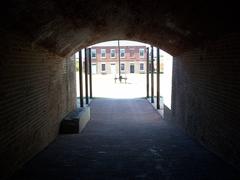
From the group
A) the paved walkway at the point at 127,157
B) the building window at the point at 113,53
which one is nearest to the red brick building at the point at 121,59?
the building window at the point at 113,53

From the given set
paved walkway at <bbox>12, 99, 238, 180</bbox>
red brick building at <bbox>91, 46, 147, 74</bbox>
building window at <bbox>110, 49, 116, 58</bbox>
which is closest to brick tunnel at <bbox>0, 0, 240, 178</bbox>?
paved walkway at <bbox>12, 99, 238, 180</bbox>

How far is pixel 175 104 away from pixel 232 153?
5648mm

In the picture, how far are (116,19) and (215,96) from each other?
9.69 feet

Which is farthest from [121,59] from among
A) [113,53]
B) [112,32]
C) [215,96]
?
[215,96]

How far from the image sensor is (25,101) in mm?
6367

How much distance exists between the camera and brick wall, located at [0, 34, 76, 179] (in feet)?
17.3

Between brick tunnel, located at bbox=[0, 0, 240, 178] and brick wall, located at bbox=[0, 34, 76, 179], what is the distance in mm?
18

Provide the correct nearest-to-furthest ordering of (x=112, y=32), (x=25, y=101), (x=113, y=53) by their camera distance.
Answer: (x=25, y=101) → (x=112, y=32) → (x=113, y=53)

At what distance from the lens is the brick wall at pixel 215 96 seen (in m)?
5.71

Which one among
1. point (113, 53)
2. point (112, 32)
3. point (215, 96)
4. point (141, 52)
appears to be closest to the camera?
point (215, 96)

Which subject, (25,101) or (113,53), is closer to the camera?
(25,101)

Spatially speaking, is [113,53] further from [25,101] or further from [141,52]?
[25,101]

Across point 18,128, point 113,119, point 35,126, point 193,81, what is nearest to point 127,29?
point 193,81

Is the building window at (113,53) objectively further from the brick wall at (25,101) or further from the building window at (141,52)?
the brick wall at (25,101)
